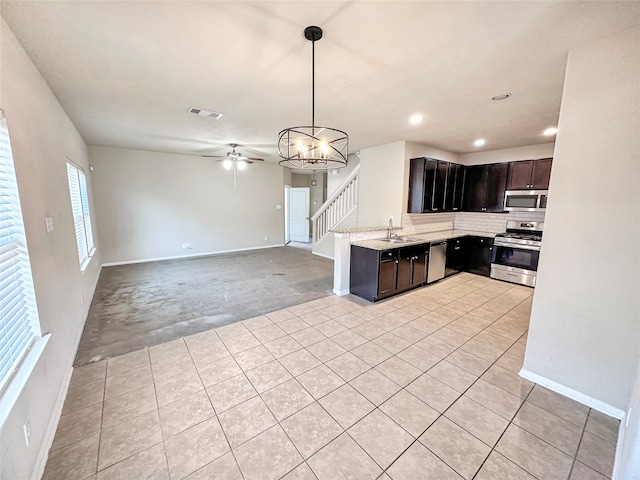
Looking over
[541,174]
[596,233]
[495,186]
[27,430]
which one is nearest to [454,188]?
[495,186]

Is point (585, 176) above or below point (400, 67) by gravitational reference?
below

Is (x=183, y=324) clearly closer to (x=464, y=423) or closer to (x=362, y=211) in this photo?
(x=464, y=423)

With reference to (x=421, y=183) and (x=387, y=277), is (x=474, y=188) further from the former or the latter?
(x=387, y=277)

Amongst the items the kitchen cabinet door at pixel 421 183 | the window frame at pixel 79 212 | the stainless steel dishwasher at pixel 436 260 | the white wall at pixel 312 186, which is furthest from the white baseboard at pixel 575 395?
the white wall at pixel 312 186

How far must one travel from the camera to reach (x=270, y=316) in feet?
A: 11.4

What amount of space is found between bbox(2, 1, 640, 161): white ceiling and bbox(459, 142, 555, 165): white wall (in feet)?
4.52

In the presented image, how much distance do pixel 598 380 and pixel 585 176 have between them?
1577 millimetres

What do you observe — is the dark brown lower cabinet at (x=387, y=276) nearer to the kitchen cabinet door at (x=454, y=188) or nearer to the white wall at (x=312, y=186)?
the kitchen cabinet door at (x=454, y=188)

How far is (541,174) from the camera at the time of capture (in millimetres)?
4750

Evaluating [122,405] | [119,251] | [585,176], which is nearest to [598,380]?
[585,176]

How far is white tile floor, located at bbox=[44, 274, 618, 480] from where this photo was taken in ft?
5.11

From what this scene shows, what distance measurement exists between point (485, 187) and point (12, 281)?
677cm

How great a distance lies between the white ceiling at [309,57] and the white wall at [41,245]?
32 centimetres

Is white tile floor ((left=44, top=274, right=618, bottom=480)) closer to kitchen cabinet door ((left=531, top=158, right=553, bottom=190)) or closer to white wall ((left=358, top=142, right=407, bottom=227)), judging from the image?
white wall ((left=358, top=142, right=407, bottom=227))
